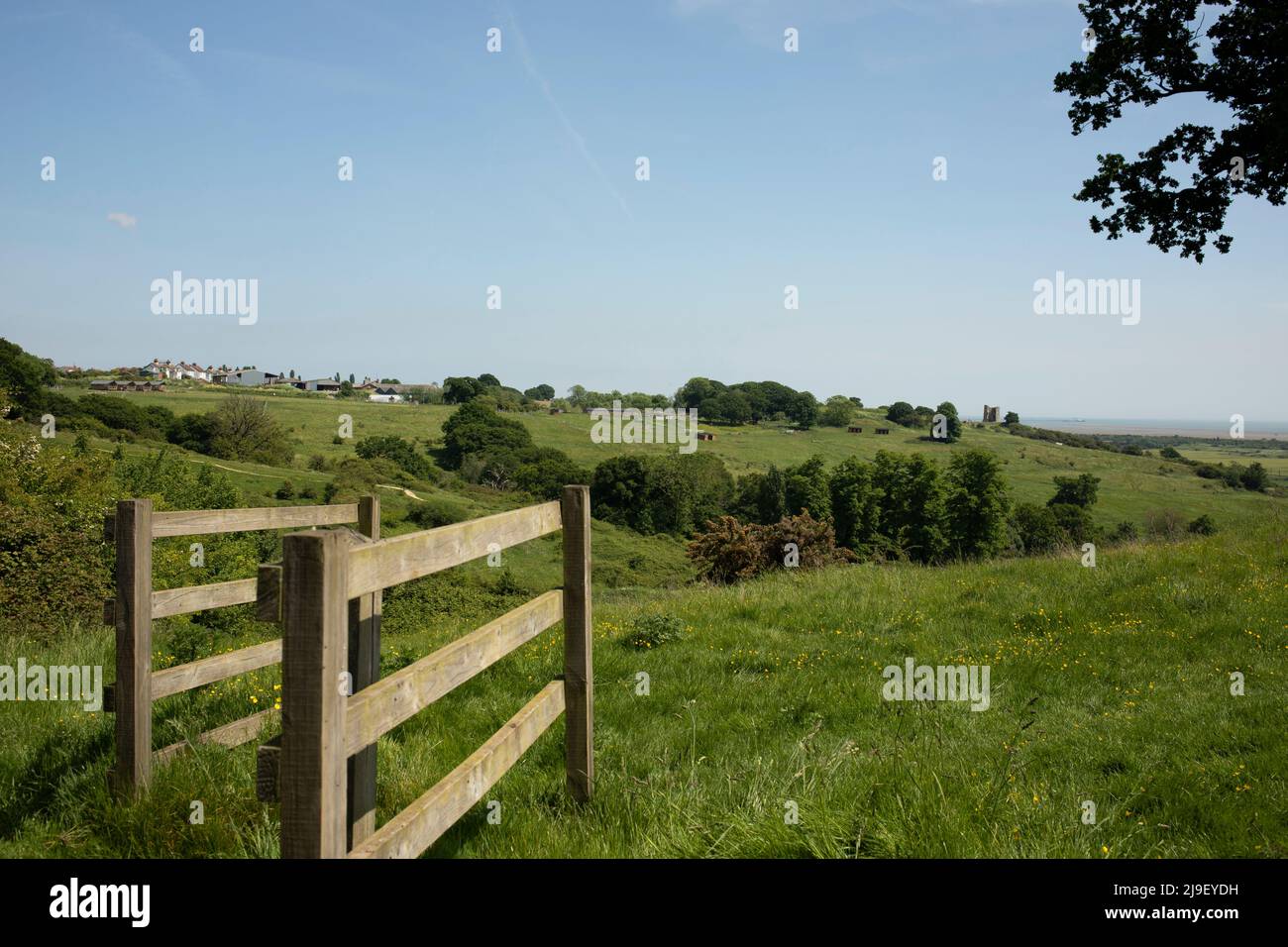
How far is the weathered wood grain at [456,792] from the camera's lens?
9.43 feet

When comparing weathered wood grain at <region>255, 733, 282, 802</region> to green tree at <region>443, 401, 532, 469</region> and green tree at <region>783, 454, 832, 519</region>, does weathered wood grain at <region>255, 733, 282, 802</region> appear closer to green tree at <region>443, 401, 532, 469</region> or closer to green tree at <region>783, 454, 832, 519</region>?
green tree at <region>783, 454, 832, 519</region>

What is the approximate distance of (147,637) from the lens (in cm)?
495

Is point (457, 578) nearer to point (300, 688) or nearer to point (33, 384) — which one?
point (33, 384)

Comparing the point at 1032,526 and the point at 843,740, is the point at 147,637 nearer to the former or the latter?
the point at 843,740

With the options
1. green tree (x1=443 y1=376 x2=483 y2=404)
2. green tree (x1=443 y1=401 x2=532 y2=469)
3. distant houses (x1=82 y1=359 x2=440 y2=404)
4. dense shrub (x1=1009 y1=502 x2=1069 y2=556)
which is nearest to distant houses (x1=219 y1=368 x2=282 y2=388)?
distant houses (x1=82 y1=359 x2=440 y2=404)

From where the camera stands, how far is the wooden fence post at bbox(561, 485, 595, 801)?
4742 mm

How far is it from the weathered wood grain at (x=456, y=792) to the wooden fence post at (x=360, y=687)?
0.58ft

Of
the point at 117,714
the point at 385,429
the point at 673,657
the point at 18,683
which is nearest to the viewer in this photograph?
the point at 117,714

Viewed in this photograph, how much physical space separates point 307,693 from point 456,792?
113 cm

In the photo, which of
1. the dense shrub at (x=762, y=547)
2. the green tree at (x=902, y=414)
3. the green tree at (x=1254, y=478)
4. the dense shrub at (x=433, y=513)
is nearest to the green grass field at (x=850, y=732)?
the dense shrub at (x=762, y=547)

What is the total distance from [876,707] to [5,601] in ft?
43.2

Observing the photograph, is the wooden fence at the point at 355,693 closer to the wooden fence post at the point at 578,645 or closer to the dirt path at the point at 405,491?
the wooden fence post at the point at 578,645
